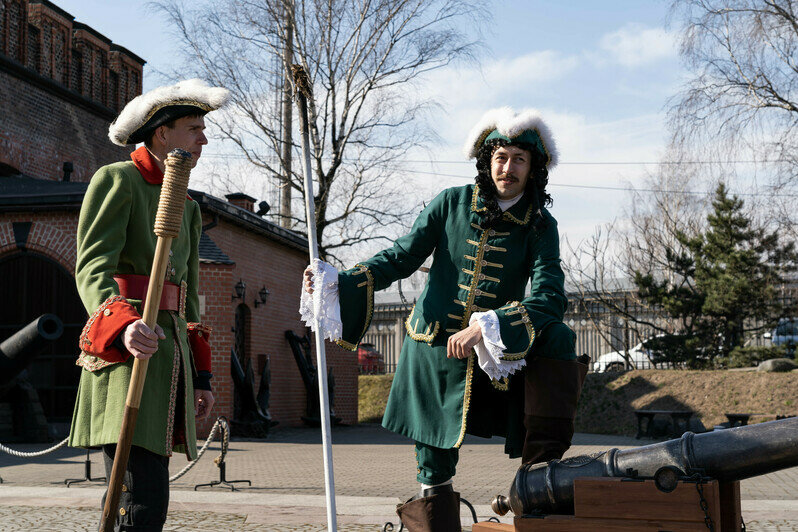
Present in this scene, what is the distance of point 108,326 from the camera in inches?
113

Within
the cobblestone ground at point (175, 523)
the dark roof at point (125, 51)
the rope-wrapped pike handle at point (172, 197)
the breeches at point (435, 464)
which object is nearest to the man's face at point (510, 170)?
the breeches at point (435, 464)

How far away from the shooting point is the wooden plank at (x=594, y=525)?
10.3 feet

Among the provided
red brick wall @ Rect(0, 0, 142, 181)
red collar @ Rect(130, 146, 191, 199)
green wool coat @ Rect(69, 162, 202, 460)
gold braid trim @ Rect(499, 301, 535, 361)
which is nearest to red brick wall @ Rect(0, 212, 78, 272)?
red brick wall @ Rect(0, 0, 142, 181)

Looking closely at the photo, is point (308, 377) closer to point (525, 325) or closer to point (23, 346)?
point (23, 346)

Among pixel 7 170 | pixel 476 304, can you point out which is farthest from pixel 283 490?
pixel 7 170

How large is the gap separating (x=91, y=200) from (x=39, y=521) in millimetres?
4405

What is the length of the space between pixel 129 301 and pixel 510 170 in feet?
5.21

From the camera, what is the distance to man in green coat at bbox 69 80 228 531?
2.92m

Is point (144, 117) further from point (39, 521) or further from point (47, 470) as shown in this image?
point (47, 470)

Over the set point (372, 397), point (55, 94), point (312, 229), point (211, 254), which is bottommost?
point (372, 397)

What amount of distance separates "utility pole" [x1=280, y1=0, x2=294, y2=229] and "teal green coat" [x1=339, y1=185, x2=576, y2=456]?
1814cm

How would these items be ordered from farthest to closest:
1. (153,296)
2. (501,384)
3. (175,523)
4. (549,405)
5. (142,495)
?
(175,523), (501,384), (549,405), (142,495), (153,296)

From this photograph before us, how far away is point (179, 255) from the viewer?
10.8ft

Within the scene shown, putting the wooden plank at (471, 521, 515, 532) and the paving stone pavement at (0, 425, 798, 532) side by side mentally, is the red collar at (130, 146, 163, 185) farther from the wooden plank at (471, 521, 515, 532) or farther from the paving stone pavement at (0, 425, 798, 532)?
the paving stone pavement at (0, 425, 798, 532)
